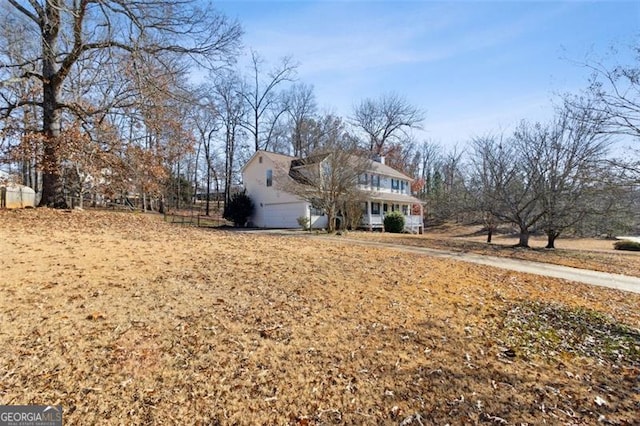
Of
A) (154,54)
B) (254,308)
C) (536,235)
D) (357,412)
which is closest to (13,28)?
(154,54)

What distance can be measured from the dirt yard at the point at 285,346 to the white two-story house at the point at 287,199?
1718 cm

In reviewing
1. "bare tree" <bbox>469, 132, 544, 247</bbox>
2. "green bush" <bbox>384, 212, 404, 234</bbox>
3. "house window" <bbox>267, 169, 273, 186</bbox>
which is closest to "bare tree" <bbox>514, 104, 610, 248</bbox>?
"bare tree" <bbox>469, 132, 544, 247</bbox>

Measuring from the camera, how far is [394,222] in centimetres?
2519

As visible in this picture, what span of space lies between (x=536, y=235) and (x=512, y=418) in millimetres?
33251

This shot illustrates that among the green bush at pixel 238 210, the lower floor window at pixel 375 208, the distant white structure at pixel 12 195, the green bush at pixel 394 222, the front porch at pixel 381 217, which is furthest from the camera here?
the lower floor window at pixel 375 208

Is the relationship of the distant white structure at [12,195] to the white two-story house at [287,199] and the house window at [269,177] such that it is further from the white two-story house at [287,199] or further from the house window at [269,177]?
the house window at [269,177]

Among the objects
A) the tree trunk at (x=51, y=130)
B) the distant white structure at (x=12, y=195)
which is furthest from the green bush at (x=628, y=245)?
the distant white structure at (x=12, y=195)

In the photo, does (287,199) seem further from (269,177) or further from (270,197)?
(269,177)

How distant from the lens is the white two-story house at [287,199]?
24.8 metres

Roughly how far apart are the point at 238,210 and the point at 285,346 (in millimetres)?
24344

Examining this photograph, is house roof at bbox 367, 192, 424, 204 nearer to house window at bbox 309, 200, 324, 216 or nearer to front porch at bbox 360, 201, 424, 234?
front porch at bbox 360, 201, 424, 234

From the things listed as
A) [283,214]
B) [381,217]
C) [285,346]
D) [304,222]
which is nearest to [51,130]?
[285,346]

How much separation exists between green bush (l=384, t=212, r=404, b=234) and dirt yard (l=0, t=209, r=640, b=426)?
1835 cm

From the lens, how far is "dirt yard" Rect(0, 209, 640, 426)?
275 centimetres
